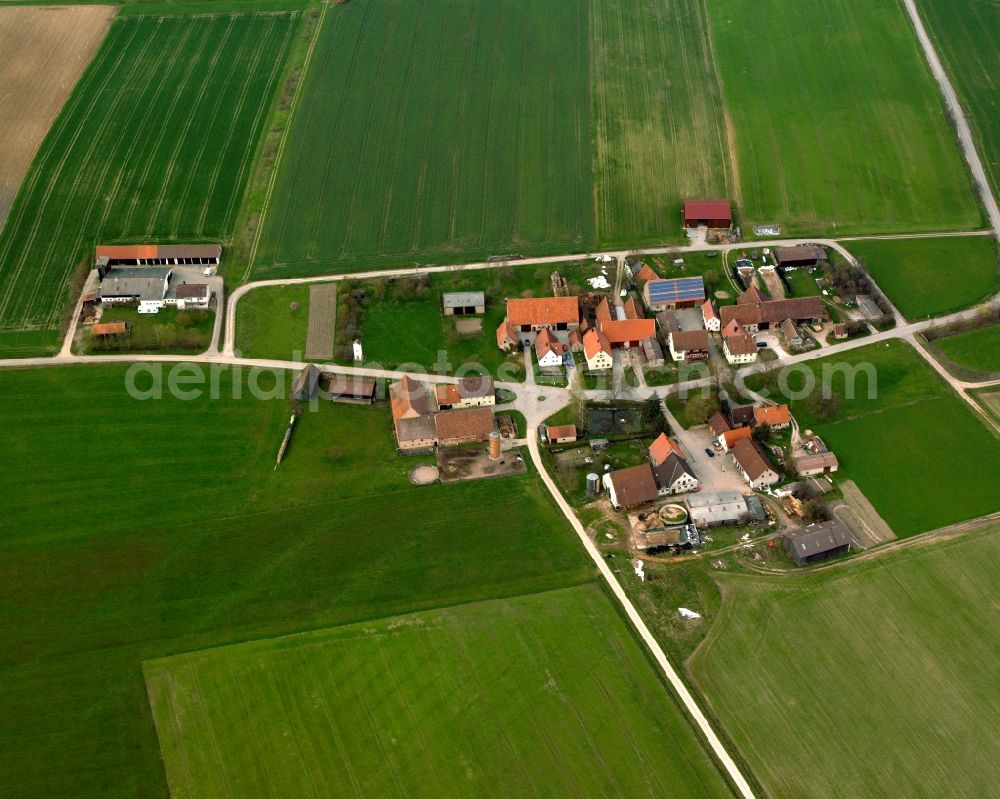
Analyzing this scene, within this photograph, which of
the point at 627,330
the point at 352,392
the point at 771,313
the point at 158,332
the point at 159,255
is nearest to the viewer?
the point at 352,392

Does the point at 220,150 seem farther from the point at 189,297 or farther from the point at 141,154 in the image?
the point at 189,297

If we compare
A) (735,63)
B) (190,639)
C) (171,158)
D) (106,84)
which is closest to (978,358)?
(735,63)

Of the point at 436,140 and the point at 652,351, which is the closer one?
the point at 652,351

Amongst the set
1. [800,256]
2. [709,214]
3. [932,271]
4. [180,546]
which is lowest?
[180,546]

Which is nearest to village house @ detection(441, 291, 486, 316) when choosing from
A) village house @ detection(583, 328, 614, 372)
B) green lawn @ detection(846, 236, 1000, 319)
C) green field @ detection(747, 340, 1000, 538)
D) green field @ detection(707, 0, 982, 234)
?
village house @ detection(583, 328, 614, 372)

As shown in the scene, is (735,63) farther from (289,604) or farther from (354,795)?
(354,795)

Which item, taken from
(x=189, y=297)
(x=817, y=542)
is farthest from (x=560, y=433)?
(x=189, y=297)

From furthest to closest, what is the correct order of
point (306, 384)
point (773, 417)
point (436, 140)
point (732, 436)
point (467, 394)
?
point (436, 140) < point (306, 384) < point (467, 394) < point (773, 417) < point (732, 436)
